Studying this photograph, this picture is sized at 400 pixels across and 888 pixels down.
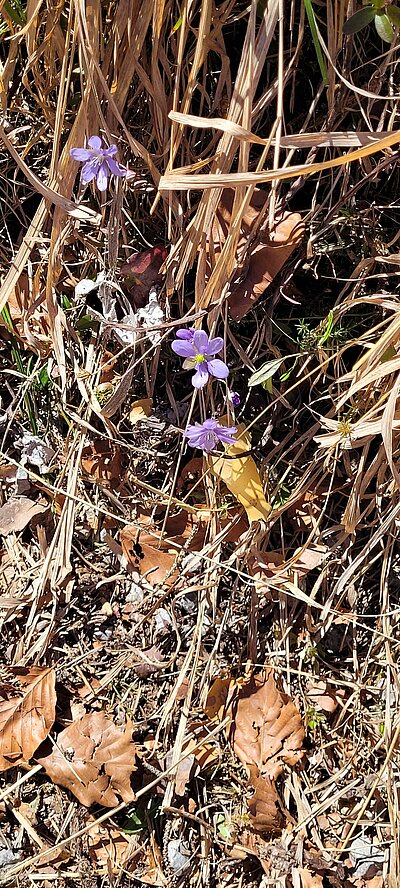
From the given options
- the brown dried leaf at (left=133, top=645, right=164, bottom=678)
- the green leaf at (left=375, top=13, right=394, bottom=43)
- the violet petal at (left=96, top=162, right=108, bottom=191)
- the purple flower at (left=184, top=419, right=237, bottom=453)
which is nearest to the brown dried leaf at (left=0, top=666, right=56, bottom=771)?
the brown dried leaf at (left=133, top=645, right=164, bottom=678)

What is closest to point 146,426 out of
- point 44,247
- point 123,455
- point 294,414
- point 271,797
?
point 123,455

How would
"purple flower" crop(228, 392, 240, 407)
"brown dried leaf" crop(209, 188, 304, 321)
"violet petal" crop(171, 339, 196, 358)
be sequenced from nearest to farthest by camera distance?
"violet petal" crop(171, 339, 196, 358) → "brown dried leaf" crop(209, 188, 304, 321) → "purple flower" crop(228, 392, 240, 407)

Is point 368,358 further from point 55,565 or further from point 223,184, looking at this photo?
point 55,565

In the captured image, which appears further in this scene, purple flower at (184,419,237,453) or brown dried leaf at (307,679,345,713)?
brown dried leaf at (307,679,345,713)

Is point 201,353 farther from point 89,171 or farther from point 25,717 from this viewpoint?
point 25,717

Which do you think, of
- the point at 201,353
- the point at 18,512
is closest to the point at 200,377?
the point at 201,353

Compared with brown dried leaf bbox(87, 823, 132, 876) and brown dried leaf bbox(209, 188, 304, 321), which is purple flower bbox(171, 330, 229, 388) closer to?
brown dried leaf bbox(209, 188, 304, 321)
